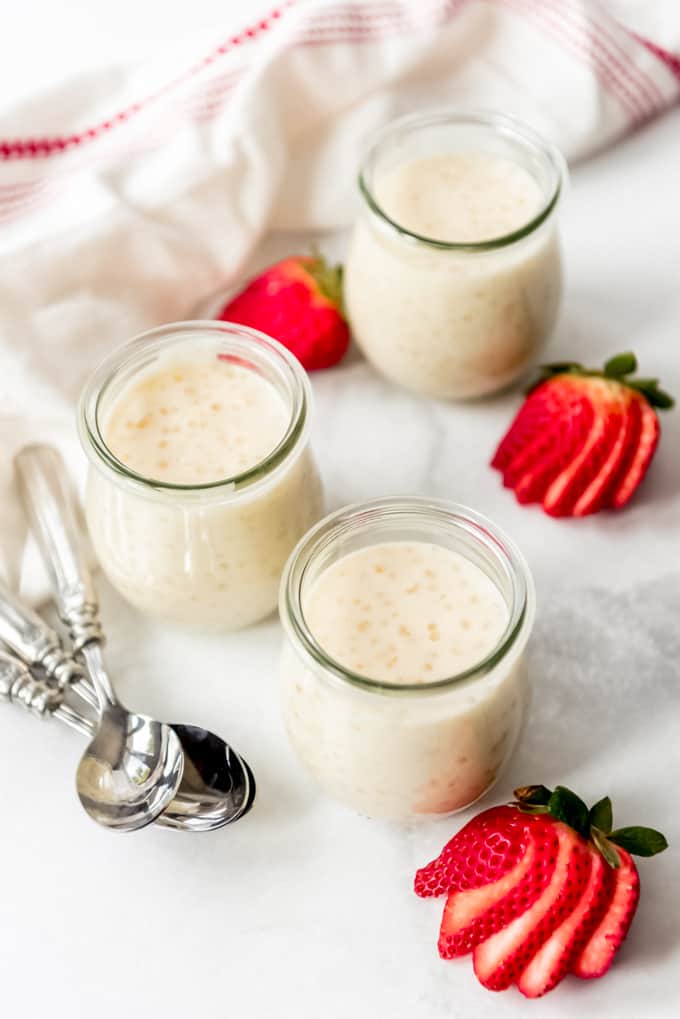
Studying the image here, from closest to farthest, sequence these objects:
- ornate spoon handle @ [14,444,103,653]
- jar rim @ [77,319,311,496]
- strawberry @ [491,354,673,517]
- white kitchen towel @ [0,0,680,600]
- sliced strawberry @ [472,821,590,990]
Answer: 1. sliced strawberry @ [472,821,590,990]
2. jar rim @ [77,319,311,496]
3. ornate spoon handle @ [14,444,103,653]
4. strawberry @ [491,354,673,517]
5. white kitchen towel @ [0,0,680,600]

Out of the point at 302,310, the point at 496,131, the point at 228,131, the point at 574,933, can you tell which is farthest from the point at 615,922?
the point at 228,131

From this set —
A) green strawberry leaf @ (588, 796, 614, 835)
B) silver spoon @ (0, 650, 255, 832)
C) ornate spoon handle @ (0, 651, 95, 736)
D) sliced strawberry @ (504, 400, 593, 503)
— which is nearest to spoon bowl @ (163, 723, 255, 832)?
silver spoon @ (0, 650, 255, 832)

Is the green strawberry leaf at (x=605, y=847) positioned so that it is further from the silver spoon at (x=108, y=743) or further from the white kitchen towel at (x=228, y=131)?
the white kitchen towel at (x=228, y=131)

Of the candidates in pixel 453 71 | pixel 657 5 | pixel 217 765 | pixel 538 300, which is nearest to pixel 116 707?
pixel 217 765

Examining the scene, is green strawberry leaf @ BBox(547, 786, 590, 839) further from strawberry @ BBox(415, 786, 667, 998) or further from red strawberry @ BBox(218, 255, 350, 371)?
red strawberry @ BBox(218, 255, 350, 371)

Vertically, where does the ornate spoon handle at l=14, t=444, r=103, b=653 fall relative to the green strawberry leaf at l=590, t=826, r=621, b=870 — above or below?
above

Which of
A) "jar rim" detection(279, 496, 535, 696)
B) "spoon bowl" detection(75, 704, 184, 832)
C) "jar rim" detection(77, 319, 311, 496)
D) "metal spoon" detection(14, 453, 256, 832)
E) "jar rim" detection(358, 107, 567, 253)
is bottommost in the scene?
"metal spoon" detection(14, 453, 256, 832)

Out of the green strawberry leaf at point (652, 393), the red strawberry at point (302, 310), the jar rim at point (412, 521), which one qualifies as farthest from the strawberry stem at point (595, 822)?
the red strawberry at point (302, 310)

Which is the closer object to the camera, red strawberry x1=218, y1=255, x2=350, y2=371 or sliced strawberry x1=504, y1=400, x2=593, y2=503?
sliced strawberry x1=504, y1=400, x2=593, y2=503
